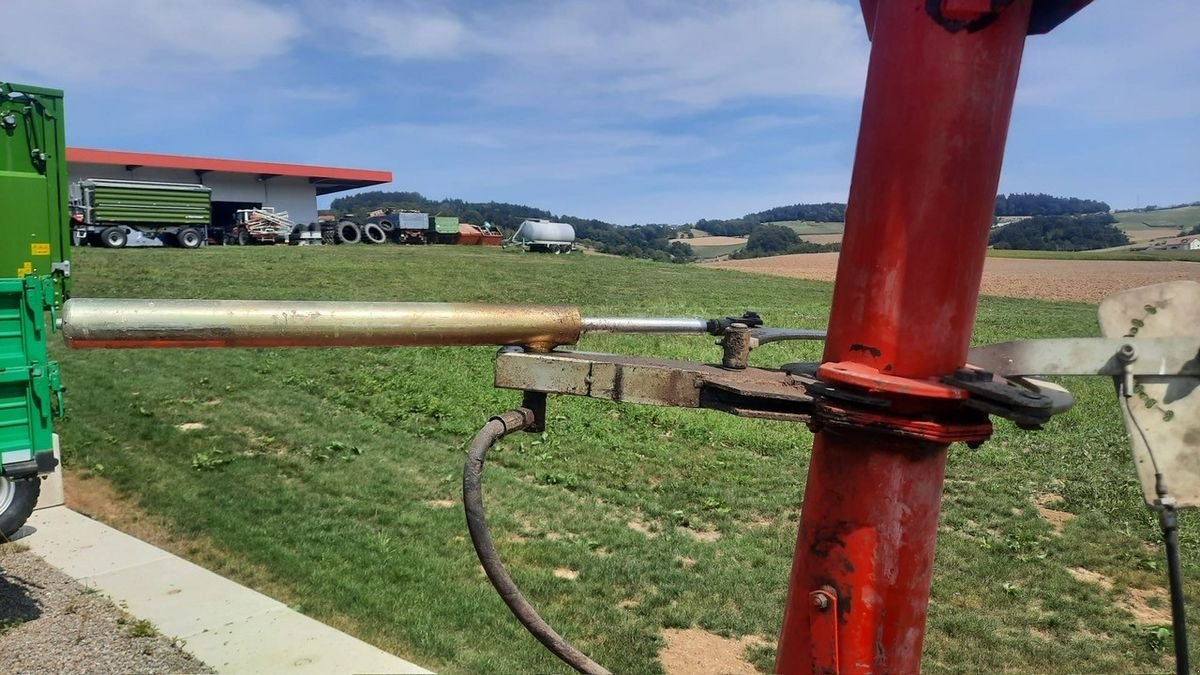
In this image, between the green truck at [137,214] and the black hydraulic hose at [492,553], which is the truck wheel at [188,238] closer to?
the green truck at [137,214]

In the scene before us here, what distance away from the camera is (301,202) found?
46.5 meters

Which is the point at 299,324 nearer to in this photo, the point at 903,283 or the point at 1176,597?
the point at 903,283

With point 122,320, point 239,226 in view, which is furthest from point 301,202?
point 122,320

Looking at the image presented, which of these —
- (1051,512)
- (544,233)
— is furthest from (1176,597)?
(544,233)

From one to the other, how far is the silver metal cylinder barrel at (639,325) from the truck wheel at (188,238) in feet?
102

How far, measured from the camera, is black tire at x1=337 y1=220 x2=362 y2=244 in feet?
131

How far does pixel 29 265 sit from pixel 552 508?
4093 millimetres

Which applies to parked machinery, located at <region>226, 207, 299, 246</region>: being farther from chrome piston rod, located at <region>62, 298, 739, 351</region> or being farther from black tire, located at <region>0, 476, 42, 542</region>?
chrome piston rod, located at <region>62, 298, 739, 351</region>

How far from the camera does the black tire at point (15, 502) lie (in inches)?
219

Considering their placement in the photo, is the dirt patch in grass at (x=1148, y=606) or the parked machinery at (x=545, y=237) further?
the parked machinery at (x=545, y=237)

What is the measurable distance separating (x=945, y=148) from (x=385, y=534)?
18.8 feet

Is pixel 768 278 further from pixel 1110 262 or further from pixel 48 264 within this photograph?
pixel 48 264

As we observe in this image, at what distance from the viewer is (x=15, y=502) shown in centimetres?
561

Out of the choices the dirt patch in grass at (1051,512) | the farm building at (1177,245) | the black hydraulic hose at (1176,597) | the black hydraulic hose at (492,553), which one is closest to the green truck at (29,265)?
the black hydraulic hose at (492,553)
